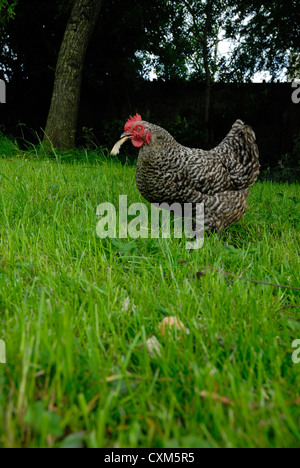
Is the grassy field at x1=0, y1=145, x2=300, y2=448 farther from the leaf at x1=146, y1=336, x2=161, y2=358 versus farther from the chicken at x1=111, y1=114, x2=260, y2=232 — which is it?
Result: the chicken at x1=111, y1=114, x2=260, y2=232

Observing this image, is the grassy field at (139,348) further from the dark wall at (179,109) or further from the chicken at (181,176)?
the dark wall at (179,109)

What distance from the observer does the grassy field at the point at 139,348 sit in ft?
2.50

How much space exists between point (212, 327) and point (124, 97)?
8846 millimetres

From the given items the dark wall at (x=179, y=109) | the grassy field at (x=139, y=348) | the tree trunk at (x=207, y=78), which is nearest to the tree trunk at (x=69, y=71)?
the dark wall at (x=179, y=109)

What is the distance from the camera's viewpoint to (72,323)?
1.20 metres

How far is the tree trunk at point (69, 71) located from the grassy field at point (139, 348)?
493 cm

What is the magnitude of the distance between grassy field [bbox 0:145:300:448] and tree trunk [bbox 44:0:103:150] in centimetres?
493

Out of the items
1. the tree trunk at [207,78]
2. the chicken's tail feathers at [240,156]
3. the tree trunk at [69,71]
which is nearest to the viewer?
the chicken's tail feathers at [240,156]

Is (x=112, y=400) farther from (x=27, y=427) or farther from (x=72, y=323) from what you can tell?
(x=72, y=323)

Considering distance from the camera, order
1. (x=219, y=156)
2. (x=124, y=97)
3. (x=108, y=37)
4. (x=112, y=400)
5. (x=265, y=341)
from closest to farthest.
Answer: (x=112, y=400)
(x=265, y=341)
(x=219, y=156)
(x=108, y=37)
(x=124, y=97)

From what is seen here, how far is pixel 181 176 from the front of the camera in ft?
9.20

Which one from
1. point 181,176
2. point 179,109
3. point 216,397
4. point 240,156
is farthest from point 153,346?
point 179,109

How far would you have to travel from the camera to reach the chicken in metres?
2.80
